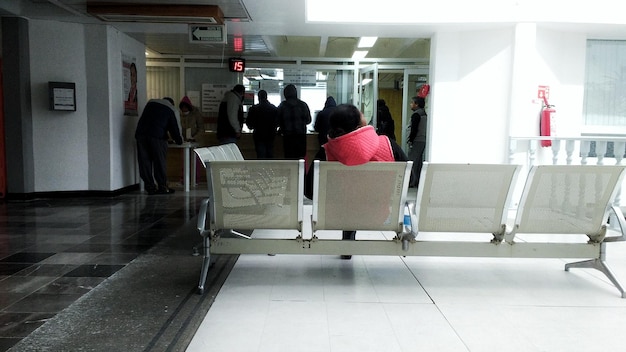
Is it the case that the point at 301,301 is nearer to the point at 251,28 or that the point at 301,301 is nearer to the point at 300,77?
the point at 251,28

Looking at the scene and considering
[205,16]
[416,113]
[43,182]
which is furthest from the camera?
[416,113]

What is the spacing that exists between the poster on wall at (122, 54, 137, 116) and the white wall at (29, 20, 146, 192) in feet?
1.13

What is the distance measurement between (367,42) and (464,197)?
22.5ft

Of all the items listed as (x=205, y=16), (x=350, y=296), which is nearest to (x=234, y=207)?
(x=350, y=296)

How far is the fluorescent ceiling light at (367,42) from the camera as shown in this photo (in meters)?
9.21

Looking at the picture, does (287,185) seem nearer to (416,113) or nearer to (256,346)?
(256,346)

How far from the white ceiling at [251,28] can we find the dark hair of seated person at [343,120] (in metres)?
2.66

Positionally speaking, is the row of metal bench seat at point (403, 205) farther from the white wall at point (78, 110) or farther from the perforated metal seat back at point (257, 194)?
the white wall at point (78, 110)

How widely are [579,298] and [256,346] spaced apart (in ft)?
7.15

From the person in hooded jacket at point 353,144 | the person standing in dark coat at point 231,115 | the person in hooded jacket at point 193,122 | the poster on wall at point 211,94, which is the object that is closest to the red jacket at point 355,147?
the person in hooded jacket at point 353,144

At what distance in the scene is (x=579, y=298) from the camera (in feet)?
10.6

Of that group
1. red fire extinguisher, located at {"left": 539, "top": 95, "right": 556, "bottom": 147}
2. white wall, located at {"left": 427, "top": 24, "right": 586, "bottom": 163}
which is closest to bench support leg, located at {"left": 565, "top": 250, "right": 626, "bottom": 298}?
red fire extinguisher, located at {"left": 539, "top": 95, "right": 556, "bottom": 147}

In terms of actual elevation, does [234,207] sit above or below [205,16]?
below

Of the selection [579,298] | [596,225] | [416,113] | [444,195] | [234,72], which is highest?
[234,72]
